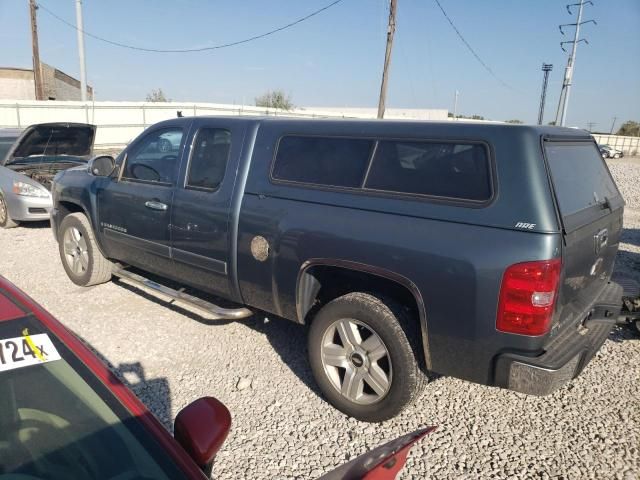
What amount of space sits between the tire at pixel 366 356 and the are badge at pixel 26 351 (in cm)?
181

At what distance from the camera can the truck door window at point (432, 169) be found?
258 cm

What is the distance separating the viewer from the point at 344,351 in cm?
309

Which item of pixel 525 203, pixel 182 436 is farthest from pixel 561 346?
pixel 182 436

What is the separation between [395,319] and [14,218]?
283 inches

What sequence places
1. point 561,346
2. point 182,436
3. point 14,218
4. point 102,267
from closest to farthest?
point 182,436
point 561,346
point 102,267
point 14,218

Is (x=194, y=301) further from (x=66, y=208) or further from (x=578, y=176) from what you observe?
(x=578, y=176)

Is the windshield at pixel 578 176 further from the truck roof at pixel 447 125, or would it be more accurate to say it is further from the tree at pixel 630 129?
the tree at pixel 630 129

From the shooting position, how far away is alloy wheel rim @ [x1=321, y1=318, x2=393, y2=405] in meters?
2.93

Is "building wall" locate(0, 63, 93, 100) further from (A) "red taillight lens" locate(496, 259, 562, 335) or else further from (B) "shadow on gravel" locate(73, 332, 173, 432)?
(A) "red taillight lens" locate(496, 259, 562, 335)

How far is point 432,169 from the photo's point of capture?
2.78 m

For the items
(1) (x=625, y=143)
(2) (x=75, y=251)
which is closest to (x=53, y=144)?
(2) (x=75, y=251)

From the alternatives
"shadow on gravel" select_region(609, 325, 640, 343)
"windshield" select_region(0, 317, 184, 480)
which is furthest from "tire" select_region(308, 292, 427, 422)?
"shadow on gravel" select_region(609, 325, 640, 343)

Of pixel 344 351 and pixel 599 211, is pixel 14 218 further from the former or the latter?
pixel 599 211

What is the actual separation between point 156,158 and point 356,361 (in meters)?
2.68
